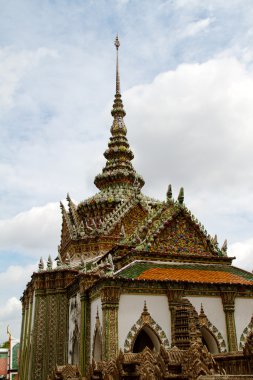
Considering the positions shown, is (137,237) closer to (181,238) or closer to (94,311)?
(181,238)

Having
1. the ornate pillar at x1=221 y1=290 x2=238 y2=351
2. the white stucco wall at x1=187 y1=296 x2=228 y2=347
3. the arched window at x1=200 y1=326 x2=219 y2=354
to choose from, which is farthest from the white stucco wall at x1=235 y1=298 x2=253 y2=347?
the arched window at x1=200 y1=326 x2=219 y2=354

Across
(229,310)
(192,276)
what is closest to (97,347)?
(192,276)

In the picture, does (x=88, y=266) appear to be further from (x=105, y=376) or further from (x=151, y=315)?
(x=105, y=376)

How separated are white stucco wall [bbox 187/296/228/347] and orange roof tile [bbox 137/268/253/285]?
2.15 feet

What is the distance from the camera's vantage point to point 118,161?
29609mm

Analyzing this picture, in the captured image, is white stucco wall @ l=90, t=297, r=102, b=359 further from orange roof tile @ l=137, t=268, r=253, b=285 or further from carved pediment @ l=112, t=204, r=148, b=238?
carved pediment @ l=112, t=204, r=148, b=238

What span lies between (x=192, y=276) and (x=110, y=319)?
3678 millimetres

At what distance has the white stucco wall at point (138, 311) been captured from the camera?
15539 mm

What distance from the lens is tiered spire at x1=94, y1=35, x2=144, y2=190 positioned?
28.4 metres

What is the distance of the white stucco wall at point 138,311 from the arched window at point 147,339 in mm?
374

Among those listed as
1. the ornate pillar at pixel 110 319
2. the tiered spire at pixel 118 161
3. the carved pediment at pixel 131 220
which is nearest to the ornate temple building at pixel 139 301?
the ornate pillar at pixel 110 319

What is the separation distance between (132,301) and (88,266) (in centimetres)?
477

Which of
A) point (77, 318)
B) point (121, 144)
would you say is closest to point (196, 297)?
point (77, 318)

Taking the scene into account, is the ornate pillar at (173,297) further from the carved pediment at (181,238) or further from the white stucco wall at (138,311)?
the carved pediment at (181,238)
